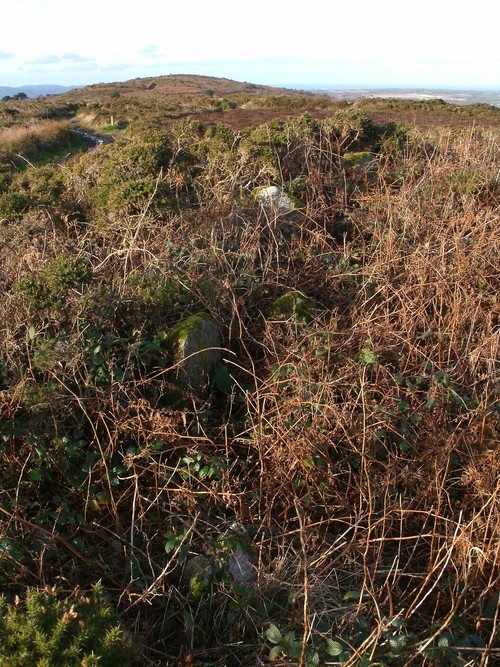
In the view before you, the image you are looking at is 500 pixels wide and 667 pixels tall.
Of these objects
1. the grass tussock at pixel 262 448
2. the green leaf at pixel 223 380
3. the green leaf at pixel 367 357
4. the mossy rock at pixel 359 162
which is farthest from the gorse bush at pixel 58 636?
the mossy rock at pixel 359 162

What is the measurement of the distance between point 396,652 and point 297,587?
1.45ft

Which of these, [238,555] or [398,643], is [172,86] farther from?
[398,643]

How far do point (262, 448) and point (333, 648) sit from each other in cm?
106

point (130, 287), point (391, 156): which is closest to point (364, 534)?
point (130, 287)

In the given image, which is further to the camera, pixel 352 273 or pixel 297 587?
pixel 352 273

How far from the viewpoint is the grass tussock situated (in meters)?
2.14

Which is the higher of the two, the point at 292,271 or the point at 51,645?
the point at 292,271

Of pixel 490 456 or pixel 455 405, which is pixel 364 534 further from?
pixel 455 405

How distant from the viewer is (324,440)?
2773mm

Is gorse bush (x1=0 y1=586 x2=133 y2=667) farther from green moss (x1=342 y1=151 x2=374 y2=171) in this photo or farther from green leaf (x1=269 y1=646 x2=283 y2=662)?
green moss (x1=342 y1=151 x2=374 y2=171)

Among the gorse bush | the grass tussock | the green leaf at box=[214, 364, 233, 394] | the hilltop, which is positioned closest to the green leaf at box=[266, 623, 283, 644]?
the grass tussock

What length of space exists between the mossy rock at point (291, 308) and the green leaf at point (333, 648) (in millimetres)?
2174

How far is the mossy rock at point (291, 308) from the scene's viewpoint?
3.78m

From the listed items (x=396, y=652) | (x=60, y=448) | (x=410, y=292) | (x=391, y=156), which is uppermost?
(x=391, y=156)
